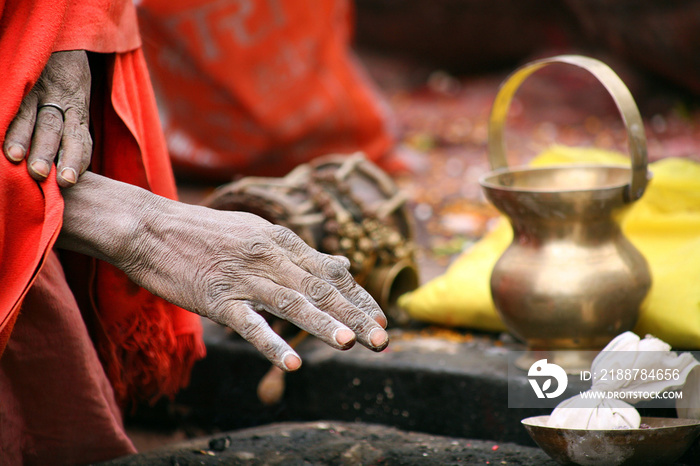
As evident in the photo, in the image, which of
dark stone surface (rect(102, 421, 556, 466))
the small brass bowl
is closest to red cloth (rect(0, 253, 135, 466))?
dark stone surface (rect(102, 421, 556, 466))

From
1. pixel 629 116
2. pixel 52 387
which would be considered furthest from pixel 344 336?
pixel 629 116

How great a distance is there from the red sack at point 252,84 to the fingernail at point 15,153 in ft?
8.30

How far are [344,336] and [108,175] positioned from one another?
801 mm

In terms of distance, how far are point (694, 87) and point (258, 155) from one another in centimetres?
370

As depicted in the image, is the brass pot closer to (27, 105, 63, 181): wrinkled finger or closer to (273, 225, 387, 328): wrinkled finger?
(273, 225, 387, 328): wrinkled finger

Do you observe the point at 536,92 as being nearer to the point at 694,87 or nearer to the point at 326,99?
the point at 694,87

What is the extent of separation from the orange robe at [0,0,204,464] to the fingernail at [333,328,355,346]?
0.68 meters

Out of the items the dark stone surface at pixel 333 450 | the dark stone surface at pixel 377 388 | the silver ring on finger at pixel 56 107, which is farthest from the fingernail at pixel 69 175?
the dark stone surface at pixel 377 388

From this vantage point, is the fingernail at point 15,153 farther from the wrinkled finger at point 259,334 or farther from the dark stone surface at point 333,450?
the dark stone surface at point 333,450

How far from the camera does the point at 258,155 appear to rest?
13.8 ft

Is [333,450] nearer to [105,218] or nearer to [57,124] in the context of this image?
[105,218]

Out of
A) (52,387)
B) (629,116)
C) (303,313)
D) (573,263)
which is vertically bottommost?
(52,387)

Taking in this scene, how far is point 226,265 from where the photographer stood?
1.38m

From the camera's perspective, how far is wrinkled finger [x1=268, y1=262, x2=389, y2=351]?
1.31 meters
